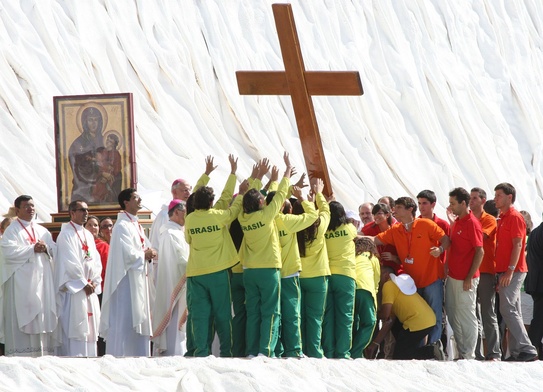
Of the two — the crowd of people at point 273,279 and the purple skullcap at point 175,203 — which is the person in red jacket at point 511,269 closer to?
the crowd of people at point 273,279

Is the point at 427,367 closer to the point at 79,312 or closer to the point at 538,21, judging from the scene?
the point at 79,312

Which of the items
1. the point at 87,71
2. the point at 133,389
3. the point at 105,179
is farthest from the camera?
the point at 87,71

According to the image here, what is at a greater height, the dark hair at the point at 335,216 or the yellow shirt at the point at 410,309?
the dark hair at the point at 335,216

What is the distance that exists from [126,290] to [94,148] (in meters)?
2.55

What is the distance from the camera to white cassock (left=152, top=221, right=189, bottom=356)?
9.55 m

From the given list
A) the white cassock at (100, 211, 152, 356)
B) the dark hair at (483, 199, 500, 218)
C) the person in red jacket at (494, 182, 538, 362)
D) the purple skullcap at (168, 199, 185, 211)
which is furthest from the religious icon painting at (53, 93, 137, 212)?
the person in red jacket at (494, 182, 538, 362)

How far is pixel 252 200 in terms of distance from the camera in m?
8.48

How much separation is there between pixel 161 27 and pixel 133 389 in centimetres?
1225

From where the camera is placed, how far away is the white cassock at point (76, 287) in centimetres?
939

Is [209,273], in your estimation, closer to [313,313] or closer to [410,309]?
[313,313]

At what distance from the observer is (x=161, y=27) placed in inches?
730

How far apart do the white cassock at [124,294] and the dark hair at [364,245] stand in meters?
1.58

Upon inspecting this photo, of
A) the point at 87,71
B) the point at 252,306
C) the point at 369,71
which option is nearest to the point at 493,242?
the point at 252,306

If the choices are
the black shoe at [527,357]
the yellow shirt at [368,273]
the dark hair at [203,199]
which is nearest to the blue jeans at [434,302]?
the yellow shirt at [368,273]
